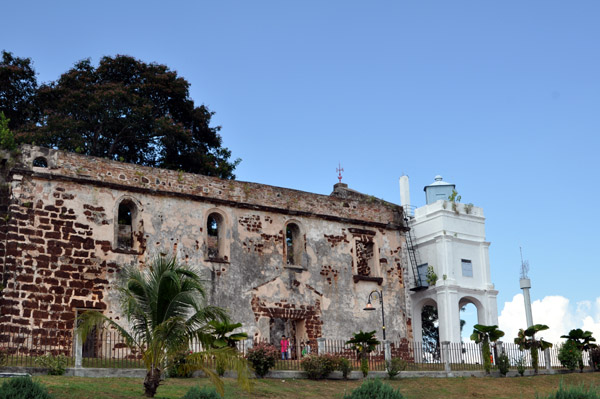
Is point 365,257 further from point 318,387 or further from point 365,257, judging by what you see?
point 318,387

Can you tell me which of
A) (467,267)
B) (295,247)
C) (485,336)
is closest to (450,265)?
(467,267)

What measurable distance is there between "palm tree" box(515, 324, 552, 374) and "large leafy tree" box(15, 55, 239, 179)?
14.2 metres

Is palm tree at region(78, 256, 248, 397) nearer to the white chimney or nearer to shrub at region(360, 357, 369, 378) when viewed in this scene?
shrub at region(360, 357, 369, 378)

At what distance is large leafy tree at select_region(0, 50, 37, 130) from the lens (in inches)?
1261

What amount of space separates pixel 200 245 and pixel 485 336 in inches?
367

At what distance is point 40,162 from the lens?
23.6 m

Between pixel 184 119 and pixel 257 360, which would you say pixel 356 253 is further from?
pixel 184 119

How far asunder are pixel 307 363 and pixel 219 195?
698 cm

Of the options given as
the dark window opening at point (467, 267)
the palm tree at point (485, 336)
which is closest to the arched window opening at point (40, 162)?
the palm tree at point (485, 336)

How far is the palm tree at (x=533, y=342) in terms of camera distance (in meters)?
25.2

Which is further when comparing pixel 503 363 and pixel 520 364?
pixel 520 364

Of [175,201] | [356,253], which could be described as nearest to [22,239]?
[175,201]

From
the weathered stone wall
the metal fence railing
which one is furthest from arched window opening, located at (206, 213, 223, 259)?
the metal fence railing

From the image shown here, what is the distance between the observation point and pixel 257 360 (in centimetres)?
2042
